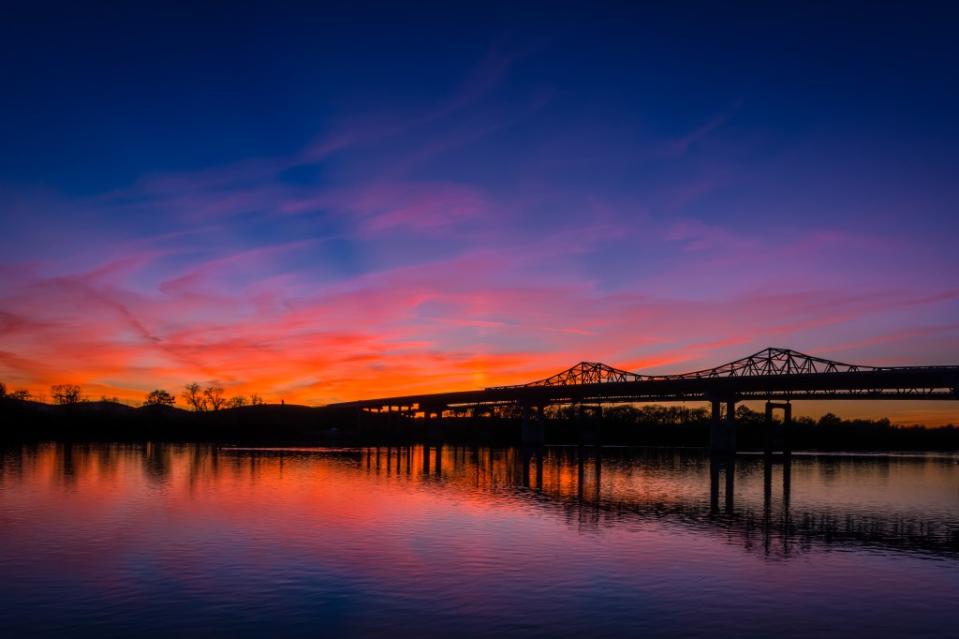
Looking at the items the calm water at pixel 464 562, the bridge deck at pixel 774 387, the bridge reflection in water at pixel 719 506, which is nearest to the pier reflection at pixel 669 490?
the bridge reflection in water at pixel 719 506

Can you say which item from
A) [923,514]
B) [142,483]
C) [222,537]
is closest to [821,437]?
[923,514]

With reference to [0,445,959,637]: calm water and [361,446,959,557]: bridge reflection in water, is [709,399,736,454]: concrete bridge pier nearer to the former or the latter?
[361,446,959,557]: bridge reflection in water

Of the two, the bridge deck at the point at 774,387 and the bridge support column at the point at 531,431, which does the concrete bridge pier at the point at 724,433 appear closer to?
the bridge deck at the point at 774,387

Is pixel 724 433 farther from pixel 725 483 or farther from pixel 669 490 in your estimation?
pixel 669 490

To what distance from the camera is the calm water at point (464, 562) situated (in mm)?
19641

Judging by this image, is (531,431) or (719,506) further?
(531,431)

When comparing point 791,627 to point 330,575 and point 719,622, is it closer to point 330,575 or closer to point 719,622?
point 719,622

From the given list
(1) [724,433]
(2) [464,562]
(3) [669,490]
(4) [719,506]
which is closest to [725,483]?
(3) [669,490]

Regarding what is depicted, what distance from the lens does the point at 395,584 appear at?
2348cm

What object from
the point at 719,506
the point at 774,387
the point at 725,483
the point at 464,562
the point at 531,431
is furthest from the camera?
the point at 531,431

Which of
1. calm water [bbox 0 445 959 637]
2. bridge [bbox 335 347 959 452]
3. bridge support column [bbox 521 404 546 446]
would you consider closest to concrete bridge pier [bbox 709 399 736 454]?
bridge [bbox 335 347 959 452]

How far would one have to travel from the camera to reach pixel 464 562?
27.4m

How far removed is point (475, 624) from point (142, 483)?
46.7m

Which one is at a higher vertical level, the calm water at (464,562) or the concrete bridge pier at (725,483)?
the calm water at (464,562)
